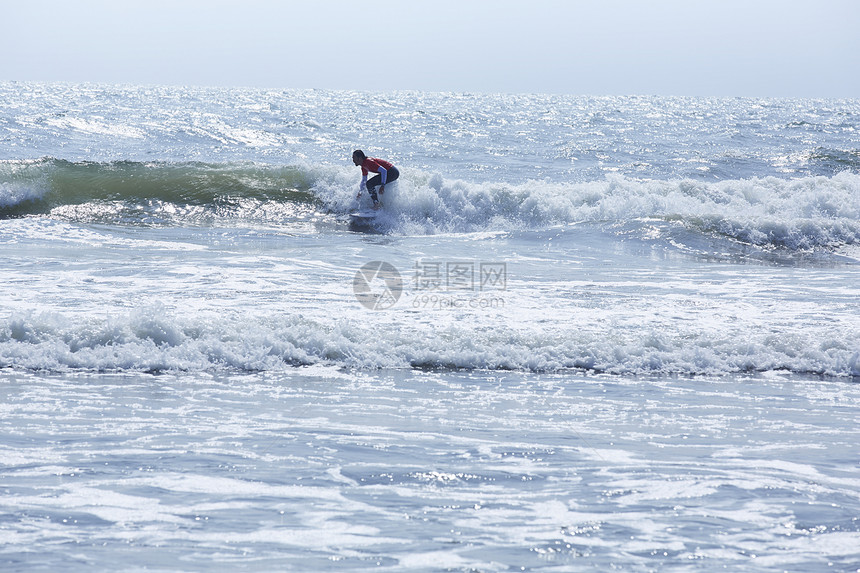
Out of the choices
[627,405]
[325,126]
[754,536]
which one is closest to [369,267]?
[627,405]

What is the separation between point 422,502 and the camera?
382cm

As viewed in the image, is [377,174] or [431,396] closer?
[431,396]

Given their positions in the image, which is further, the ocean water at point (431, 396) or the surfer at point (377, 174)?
the surfer at point (377, 174)

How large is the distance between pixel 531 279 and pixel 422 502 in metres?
5.95

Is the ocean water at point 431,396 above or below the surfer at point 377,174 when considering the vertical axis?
below

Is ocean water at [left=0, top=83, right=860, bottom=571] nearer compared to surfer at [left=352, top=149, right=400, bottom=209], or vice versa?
ocean water at [left=0, top=83, right=860, bottom=571]

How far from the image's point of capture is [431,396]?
5.61 metres

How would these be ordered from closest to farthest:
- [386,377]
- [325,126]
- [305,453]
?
1. [305,453]
2. [386,377]
3. [325,126]

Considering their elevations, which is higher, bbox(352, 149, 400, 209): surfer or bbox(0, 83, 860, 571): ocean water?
bbox(352, 149, 400, 209): surfer

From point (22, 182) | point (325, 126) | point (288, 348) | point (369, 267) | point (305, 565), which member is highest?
point (325, 126)

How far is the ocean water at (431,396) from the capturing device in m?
3.50

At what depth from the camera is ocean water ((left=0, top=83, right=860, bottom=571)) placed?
3.50 meters

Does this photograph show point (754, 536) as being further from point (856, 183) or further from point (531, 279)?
point (856, 183)

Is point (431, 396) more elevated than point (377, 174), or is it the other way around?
point (377, 174)
